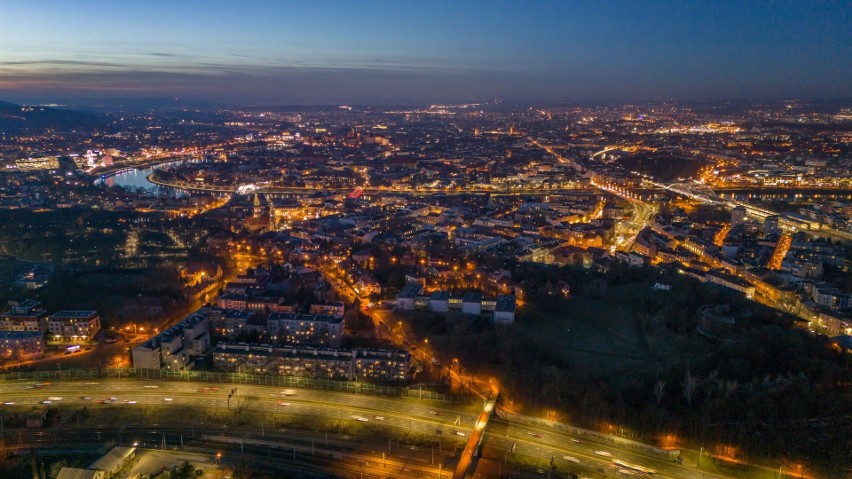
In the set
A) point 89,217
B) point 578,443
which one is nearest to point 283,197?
point 89,217

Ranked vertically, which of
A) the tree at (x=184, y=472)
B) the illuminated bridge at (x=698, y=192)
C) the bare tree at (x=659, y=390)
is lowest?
the tree at (x=184, y=472)

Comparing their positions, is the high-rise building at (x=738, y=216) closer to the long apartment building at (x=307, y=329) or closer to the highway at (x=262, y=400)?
the long apartment building at (x=307, y=329)

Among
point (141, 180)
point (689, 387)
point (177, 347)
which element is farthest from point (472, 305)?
point (141, 180)

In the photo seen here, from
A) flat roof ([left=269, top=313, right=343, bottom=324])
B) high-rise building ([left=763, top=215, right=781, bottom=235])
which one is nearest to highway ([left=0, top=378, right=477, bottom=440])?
flat roof ([left=269, top=313, right=343, bottom=324])

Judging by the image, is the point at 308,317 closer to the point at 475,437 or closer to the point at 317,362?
the point at 317,362

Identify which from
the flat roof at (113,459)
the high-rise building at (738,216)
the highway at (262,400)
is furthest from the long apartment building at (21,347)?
the high-rise building at (738,216)

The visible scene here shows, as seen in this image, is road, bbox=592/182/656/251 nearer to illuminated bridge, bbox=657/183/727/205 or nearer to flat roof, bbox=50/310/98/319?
illuminated bridge, bbox=657/183/727/205
